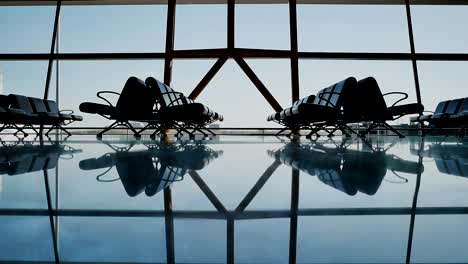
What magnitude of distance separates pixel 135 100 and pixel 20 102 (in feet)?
10.1

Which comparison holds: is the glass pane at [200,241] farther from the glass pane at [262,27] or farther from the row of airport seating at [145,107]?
the glass pane at [262,27]

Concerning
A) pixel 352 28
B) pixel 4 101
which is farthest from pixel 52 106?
pixel 352 28

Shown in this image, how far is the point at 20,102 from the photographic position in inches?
235

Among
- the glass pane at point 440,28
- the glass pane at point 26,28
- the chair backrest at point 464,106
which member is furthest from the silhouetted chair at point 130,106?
the glass pane at point 440,28

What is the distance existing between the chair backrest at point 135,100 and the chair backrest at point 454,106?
593cm

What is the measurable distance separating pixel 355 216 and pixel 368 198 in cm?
18

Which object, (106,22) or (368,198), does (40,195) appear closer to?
(368,198)

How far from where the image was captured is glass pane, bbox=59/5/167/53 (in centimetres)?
779

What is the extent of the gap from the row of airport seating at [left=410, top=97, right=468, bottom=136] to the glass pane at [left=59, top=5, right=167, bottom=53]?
5850mm

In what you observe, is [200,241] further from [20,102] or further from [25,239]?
[20,102]

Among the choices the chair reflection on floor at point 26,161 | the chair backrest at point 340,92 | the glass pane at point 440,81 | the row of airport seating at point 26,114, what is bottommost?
the chair reflection on floor at point 26,161

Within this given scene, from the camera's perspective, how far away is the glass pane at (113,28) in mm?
7785

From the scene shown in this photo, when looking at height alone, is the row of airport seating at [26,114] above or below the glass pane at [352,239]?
above

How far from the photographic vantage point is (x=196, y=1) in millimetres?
8062
